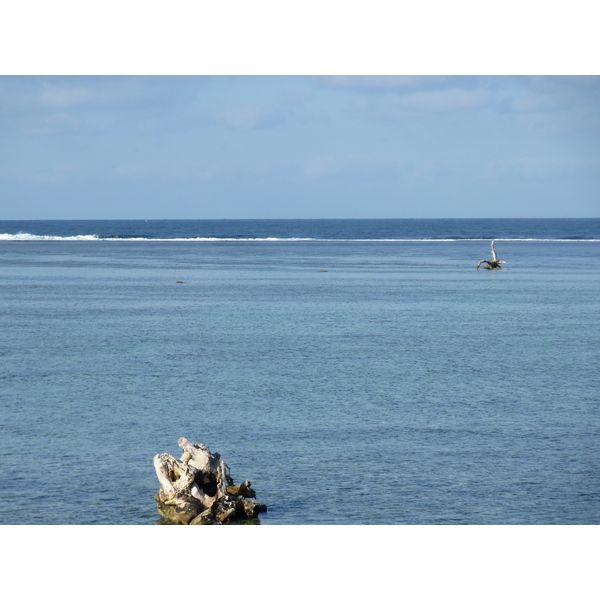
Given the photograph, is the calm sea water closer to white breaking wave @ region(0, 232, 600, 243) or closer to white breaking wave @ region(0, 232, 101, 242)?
white breaking wave @ region(0, 232, 600, 243)

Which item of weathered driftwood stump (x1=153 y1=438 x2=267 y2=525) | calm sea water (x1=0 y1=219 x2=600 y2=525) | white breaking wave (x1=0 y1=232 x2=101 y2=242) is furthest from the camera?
white breaking wave (x1=0 y1=232 x2=101 y2=242)

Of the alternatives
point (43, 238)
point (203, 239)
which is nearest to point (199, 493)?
point (203, 239)

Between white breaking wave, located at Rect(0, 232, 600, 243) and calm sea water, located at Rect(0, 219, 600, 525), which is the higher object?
white breaking wave, located at Rect(0, 232, 600, 243)

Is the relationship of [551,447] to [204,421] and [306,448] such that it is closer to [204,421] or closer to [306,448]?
[306,448]

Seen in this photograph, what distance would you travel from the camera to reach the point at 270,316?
41219 millimetres

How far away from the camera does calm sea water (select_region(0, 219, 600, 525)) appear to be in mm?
16797

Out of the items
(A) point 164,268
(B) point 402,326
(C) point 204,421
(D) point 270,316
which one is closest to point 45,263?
(A) point 164,268

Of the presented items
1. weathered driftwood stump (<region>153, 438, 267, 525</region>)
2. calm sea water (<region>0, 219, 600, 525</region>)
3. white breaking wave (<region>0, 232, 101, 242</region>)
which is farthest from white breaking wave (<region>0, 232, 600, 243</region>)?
weathered driftwood stump (<region>153, 438, 267, 525</region>)

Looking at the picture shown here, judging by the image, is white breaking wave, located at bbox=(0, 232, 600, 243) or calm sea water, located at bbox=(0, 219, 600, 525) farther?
white breaking wave, located at bbox=(0, 232, 600, 243)

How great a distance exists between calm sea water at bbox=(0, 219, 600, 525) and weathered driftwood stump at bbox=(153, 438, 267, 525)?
0.51 meters

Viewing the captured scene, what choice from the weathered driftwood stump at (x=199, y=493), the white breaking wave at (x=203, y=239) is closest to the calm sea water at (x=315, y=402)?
the weathered driftwood stump at (x=199, y=493)

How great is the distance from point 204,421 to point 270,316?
63.7 ft

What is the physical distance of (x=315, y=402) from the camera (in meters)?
23.9

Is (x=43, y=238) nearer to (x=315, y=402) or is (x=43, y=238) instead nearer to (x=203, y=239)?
(x=203, y=239)
